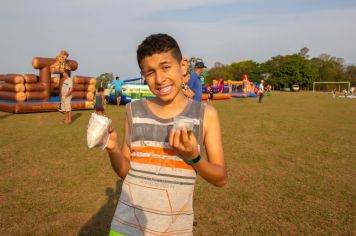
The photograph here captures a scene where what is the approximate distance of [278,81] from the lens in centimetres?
8425

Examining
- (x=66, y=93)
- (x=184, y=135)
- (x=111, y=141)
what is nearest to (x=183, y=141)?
(x=184, y=135)

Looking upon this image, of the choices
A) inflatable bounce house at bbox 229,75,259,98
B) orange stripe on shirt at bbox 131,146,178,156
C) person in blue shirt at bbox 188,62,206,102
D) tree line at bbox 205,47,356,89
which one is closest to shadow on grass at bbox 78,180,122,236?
orange stripe on shirt at bbox 131,146,178,156

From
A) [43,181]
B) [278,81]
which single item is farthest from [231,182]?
[278,81]

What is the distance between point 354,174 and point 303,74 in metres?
82.1

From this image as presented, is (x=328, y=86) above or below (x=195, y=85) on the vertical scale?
above

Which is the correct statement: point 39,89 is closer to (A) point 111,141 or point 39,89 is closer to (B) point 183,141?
(A) point 111,141

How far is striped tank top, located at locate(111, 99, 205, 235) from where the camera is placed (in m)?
1.80

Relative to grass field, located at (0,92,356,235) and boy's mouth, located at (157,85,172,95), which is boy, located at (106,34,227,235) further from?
grass field, located at (0,92,356,235)

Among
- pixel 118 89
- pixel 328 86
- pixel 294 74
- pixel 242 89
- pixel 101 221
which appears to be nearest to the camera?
pixel 101 221

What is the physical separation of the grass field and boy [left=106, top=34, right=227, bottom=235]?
2284 millimetres

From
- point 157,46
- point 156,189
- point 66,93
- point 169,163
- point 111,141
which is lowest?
point 156,189

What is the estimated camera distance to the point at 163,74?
1925 mm

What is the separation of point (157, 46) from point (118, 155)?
0.66m

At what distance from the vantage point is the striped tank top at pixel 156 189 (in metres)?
1.80
